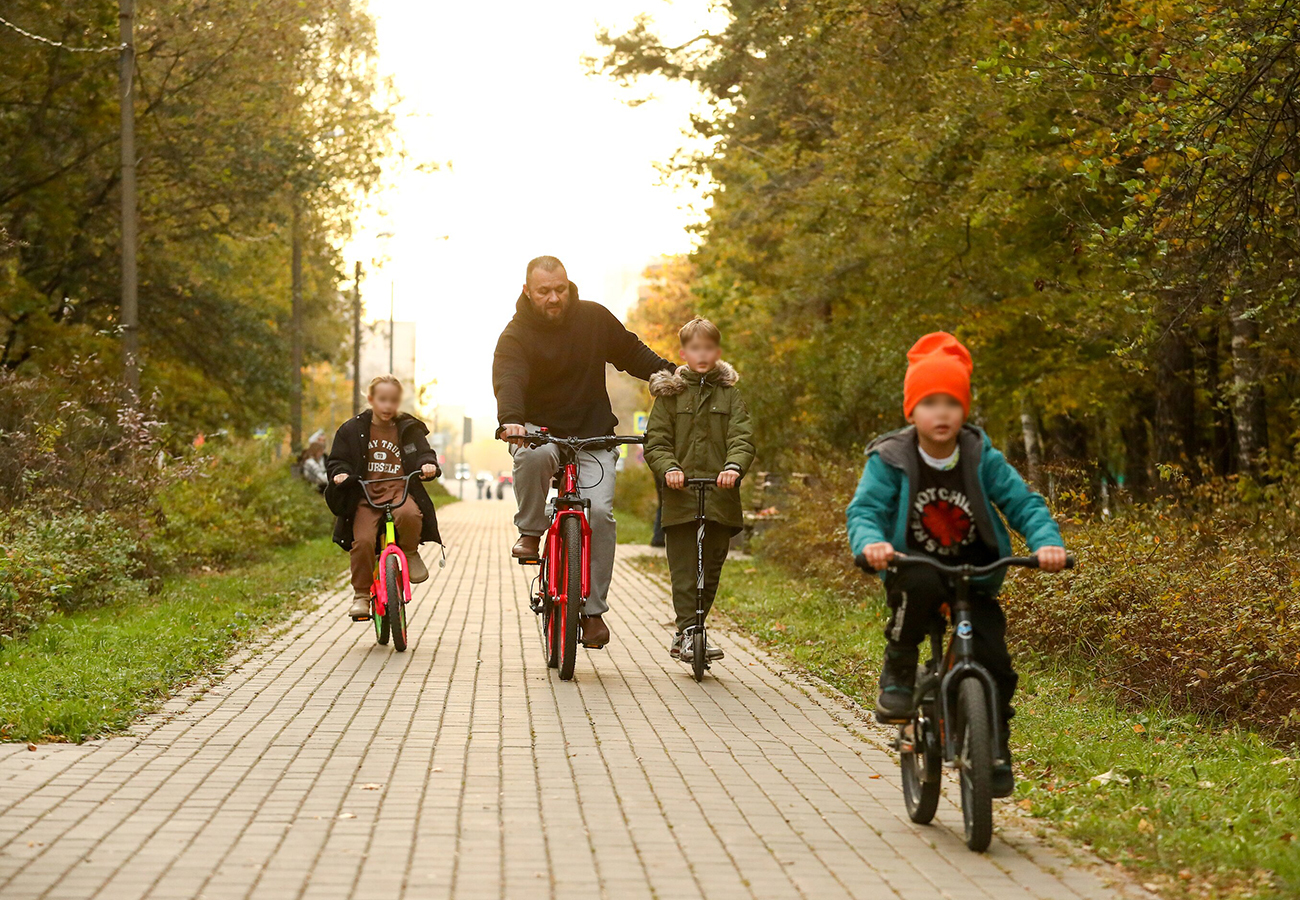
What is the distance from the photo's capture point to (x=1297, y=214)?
1003 cm

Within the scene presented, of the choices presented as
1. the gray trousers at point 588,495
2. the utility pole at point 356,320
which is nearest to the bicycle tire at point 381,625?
the gray trousers at point 588,495

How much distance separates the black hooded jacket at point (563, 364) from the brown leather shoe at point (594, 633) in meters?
1.09

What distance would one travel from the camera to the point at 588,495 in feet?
30.2

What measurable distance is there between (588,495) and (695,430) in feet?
2.41

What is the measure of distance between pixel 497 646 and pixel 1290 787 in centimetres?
577

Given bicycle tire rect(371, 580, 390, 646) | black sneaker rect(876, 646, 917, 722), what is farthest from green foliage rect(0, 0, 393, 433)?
black sneaker rect(876, 646, 917, 722)

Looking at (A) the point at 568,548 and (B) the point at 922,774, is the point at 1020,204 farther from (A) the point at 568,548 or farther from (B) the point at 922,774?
(B) the point at 922,774

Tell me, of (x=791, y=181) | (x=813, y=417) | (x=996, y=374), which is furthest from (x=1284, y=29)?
(x=791, y=181)

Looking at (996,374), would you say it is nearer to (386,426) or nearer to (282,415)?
(386,426)

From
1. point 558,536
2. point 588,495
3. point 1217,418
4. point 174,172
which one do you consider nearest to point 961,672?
point 558,536

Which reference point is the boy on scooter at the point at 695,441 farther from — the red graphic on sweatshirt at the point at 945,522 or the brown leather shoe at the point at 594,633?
the red graphic on sweatshirt at the point at 945,522

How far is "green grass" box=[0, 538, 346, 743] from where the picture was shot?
7.10 m

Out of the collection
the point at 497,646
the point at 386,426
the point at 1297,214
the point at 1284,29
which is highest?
the point at 1284,29

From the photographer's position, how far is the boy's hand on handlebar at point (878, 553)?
5008 millimetres
